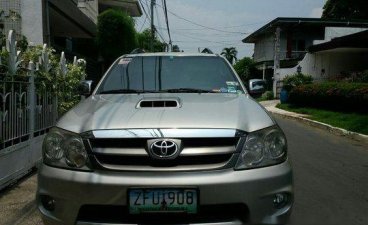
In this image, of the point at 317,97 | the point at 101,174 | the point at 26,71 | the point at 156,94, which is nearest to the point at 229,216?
the point at 101,174

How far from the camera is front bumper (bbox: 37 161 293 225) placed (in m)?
3.04

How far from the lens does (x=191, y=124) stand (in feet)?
10.6

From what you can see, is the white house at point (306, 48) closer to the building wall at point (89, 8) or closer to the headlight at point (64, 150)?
the building wall at point (89, 8)

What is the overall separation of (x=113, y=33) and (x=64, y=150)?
770 inches

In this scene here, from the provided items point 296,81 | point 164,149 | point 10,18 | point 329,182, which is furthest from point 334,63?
point 164,149

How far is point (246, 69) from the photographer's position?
4838 cm

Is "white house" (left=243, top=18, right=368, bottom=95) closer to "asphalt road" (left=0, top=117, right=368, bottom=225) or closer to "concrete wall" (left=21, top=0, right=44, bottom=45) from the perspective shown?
"concrete wall" (left=21, top=0, right=44, bottom=45)

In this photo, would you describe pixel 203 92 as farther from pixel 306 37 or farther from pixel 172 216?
pixel 306 37

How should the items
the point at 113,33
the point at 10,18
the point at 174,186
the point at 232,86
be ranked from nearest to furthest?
the point at 174,186, the point at 232,86, the point at 10,18, the point at 113,33

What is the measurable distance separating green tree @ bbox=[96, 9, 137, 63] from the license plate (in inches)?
784

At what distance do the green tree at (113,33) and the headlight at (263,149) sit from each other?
19.7 metres

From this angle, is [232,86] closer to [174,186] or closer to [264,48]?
[174,186]

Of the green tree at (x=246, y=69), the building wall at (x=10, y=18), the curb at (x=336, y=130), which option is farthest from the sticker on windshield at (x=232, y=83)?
the green tree at (x=246, y=69)

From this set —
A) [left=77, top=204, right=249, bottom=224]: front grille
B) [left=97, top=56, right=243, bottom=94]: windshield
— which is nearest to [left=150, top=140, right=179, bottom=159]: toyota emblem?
[left=77, top=204, right=249, bottom=224]: front grille
